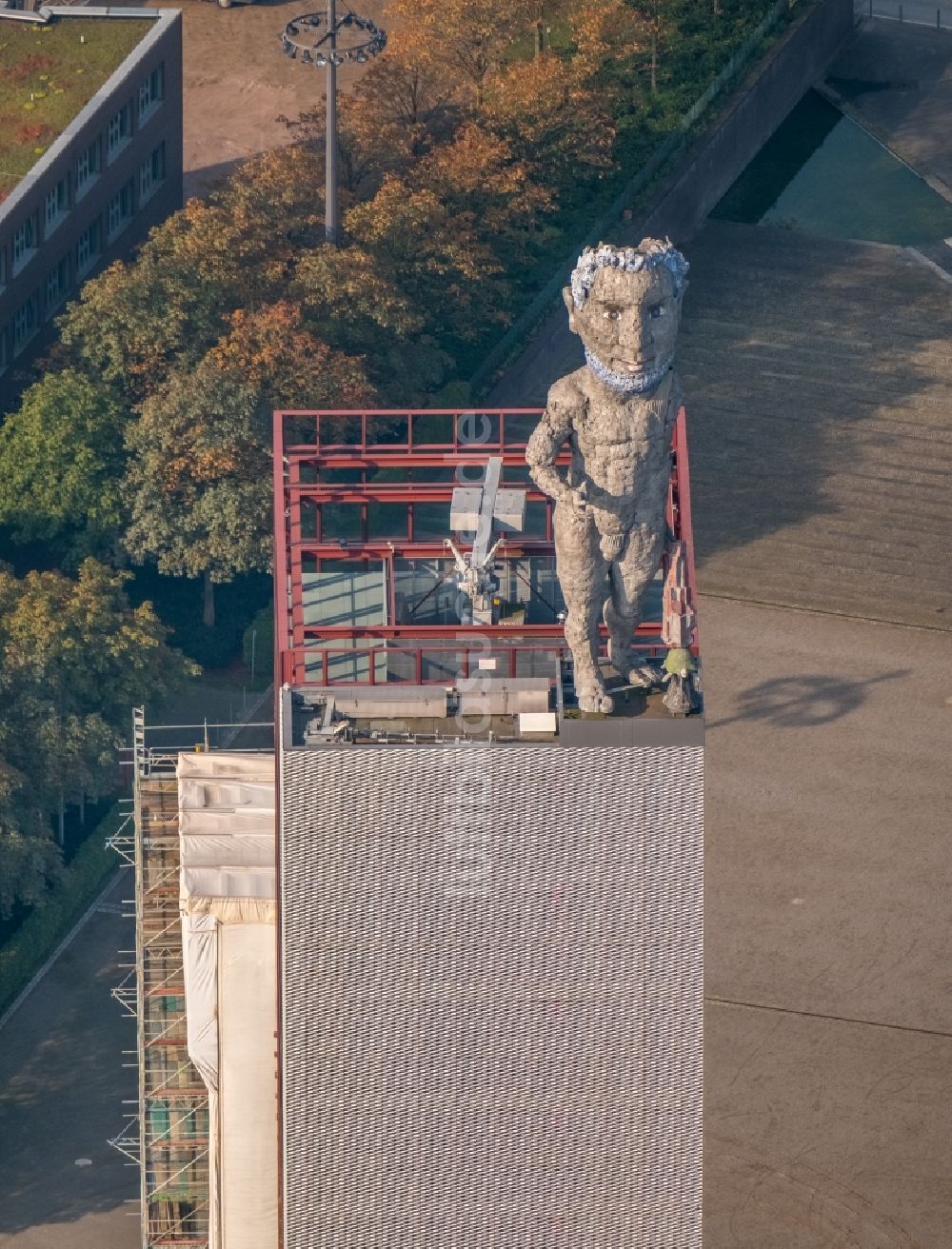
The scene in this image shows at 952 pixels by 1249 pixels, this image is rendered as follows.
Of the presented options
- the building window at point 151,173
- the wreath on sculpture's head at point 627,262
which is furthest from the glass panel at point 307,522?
the wreath on sculpture's head at point 627,262

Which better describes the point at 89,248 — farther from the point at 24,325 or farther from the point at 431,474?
the point at 431,474

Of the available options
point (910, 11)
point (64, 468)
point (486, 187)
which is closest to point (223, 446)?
point (64, 468)

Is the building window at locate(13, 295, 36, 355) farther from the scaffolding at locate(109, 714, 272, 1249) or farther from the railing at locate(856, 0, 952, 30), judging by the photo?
the railing at locate(856, 0, 952, 30)

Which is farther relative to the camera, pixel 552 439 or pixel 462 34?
pixel 462 34

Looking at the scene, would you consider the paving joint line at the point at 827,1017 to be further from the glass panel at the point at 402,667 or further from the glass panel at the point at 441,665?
the glass panel at the point at 402,667

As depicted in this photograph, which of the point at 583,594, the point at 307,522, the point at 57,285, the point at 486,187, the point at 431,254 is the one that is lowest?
the point at 307,522

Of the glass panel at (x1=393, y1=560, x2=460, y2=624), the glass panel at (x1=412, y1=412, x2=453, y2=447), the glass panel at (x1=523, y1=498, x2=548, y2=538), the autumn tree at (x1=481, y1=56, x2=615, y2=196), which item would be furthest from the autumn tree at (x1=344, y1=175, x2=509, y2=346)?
the glass panel at (x1=393, y1=560, x2=460, y2=624)
